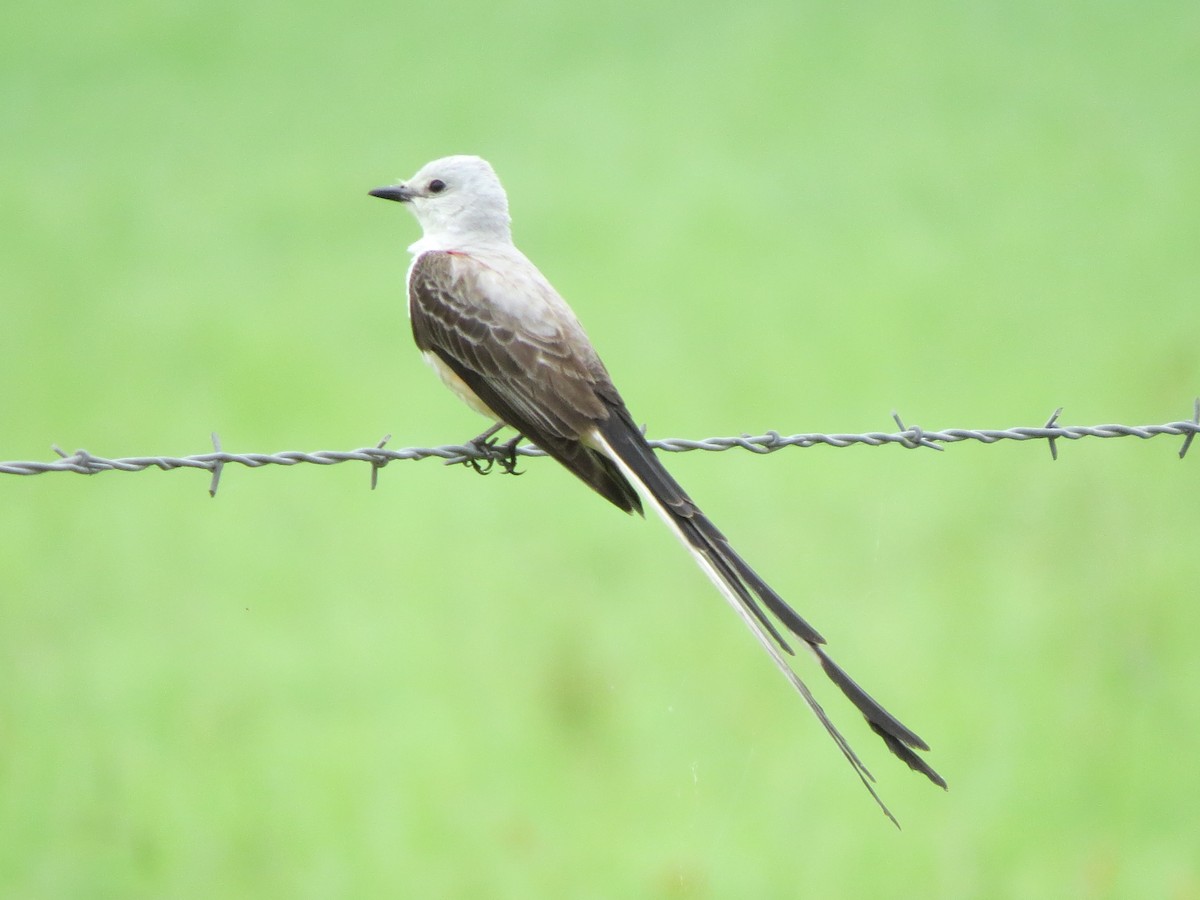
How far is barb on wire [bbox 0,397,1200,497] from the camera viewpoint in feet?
9.50

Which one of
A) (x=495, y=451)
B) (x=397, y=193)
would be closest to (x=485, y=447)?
(x=495, y=451)

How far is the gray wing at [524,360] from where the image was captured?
3279mm

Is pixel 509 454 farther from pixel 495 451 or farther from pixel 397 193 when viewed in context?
pixel 397 193

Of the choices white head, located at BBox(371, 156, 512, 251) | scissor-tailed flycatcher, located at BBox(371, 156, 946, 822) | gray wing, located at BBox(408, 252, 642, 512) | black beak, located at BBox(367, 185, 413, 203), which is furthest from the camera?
black beak, located at BBox(367, 185, 413, 203)

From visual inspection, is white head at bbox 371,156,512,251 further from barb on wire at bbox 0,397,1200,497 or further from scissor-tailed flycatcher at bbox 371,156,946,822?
barb on wire at bbox 0,397,1200,497

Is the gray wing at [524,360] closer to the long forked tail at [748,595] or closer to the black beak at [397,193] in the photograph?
the long forked tail at [748,595]

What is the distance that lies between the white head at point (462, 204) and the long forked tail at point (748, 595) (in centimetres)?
108

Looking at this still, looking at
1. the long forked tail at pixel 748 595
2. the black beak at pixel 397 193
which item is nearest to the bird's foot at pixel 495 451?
the long forked tail at pixel 748 595

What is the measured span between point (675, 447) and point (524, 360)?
46 centimetres

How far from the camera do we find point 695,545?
293 centimetres

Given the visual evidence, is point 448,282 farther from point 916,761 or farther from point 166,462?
point 916,761

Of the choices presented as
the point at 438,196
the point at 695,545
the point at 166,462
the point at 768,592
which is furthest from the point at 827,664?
the point at 438,196

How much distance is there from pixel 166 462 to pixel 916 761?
5.62 feet

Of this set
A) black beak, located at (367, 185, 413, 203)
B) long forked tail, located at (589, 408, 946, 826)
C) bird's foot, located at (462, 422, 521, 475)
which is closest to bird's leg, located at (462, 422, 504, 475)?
bird's foot, located at (462, 422, 521, 475)
